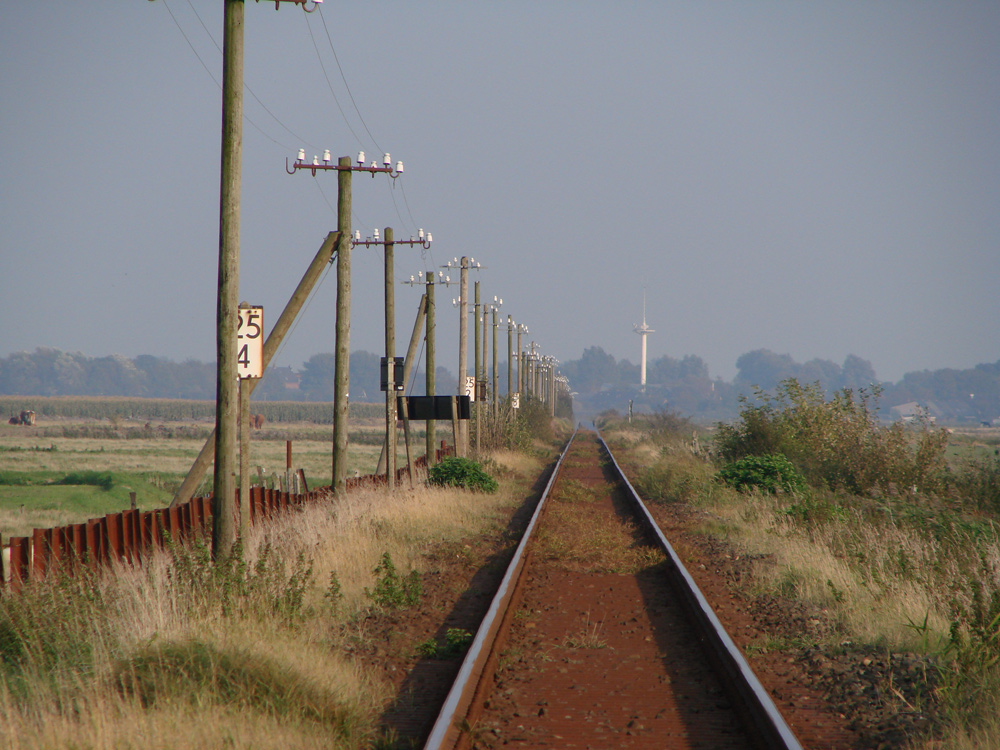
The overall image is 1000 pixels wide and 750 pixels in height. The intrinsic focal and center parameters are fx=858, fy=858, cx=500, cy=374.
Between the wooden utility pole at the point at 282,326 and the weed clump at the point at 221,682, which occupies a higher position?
the wooden utility pole at the point at 282,326

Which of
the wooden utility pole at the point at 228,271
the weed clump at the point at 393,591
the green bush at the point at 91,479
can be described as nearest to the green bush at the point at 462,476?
the weed clump at the point at 393,591

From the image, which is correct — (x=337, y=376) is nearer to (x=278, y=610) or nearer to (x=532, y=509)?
(x=532, y=509)

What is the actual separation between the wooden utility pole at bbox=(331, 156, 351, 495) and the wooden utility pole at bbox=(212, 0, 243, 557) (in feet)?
22.9

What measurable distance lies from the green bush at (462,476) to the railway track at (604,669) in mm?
9120

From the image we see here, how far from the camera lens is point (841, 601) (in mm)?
9305

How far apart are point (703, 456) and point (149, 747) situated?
27.8 m

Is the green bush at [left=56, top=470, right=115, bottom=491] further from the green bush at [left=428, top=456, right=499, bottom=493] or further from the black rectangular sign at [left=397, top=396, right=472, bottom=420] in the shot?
the black rectangular sign at [left=397, top=396, right=472, bottom=420]

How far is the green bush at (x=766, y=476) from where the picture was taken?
1950cm

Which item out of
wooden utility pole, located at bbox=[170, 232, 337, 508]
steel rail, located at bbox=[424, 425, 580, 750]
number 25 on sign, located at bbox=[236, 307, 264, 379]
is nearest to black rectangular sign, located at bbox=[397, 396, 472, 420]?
wooden utility pole, located at bbox=[170, 232, 337, 508]

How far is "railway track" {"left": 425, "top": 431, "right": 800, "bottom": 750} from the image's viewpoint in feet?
18.5

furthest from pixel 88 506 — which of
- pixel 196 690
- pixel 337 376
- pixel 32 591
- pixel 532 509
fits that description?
pixel 196 690

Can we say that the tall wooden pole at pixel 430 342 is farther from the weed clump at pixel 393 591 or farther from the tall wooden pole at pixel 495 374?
the weed clump at pixel 393 591

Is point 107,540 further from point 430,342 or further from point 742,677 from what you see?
point 430,342

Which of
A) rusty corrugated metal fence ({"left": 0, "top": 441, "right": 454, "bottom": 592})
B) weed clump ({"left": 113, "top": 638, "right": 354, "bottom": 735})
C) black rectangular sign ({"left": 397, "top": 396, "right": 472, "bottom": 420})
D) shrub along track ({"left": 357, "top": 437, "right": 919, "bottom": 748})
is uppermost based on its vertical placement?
black rectangular sign ({"left": 397, "top": 396, "right": 472, "bottom": 420})
